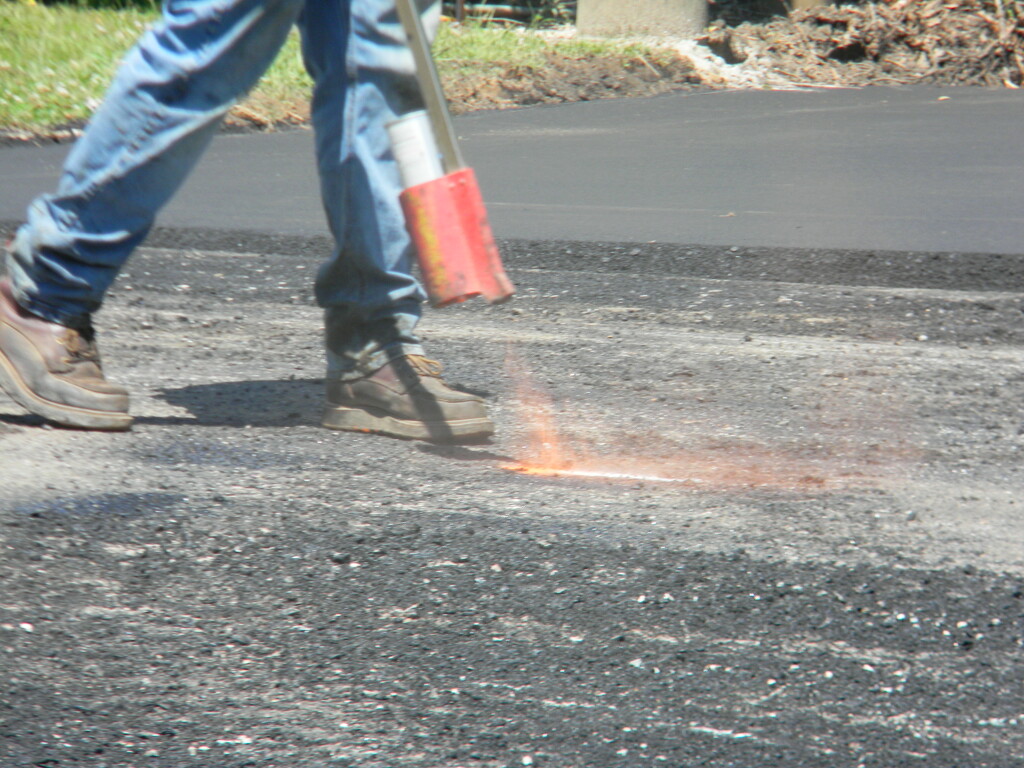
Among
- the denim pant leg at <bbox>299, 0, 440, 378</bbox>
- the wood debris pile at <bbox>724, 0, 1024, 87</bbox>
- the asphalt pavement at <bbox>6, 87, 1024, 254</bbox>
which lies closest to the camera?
the denim pant leg at <bbox>299, 0, 440, 378</bbox>

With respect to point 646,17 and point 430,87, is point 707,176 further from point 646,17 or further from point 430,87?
point 646,17

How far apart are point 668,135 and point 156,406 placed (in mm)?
5158

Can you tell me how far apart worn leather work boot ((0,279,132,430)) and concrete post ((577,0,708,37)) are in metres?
10.7

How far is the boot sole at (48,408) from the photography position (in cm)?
242

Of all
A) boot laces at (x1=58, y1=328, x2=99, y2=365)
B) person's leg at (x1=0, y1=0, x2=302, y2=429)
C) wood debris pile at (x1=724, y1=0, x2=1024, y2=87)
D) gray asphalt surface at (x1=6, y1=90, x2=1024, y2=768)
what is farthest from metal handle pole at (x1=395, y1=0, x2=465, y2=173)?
wood debris pile at (x1=724, y1=0, x2=1024, y2=87)

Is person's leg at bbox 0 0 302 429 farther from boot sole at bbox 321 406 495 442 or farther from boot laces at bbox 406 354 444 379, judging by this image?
boot laces at bbox 406 354 444 379

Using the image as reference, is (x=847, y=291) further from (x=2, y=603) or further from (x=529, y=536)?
(x=2, y=603)

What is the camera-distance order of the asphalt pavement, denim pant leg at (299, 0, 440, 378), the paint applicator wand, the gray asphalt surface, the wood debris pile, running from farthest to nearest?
the wood debris pile < the asphalt pavement < denim pant leg at (299, 0, 440, 378) < the paint applicator wand < the gray asphalt surface

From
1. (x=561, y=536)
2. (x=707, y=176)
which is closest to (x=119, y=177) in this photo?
(x=561, y=536)

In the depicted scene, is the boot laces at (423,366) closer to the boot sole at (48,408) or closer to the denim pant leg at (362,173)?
the denim pant leg at (362,173)

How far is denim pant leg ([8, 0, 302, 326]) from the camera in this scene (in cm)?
228

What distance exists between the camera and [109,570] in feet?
5.97

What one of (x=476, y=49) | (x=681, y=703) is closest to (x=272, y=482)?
(x=681, y=703)

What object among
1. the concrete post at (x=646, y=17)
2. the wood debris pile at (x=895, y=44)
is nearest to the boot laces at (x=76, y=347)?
the wood debris pile at (x=895, y=44)
